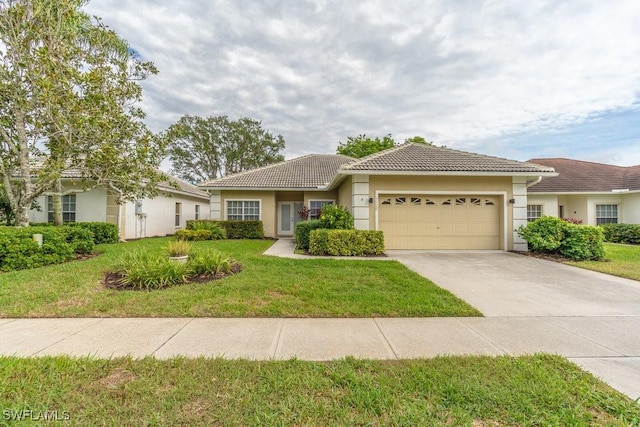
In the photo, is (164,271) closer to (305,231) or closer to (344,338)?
(344,338)

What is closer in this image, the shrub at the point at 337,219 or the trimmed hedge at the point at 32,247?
the trimmed hedge at the point at 32,247

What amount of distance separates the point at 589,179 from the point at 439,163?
12060mm

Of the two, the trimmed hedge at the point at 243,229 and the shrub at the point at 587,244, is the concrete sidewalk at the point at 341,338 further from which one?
the trimmed hedge at the point at 243,229

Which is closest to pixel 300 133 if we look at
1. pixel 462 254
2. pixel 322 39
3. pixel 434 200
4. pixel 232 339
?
pixel 322 39

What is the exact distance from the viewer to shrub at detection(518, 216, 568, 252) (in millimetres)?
9430

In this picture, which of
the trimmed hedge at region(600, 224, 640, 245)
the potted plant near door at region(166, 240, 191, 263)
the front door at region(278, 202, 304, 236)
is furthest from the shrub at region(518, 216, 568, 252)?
the potted plant near door at region(166, 240, 191, 263)

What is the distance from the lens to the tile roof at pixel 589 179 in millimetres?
14923

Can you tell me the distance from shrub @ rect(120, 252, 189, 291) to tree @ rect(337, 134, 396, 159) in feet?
88.5

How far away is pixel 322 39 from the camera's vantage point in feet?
35.6

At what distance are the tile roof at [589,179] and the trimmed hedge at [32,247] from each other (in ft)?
68.6

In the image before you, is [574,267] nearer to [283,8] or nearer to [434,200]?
[434,200]

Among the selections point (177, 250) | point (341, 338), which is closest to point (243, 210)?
point (177, 250)

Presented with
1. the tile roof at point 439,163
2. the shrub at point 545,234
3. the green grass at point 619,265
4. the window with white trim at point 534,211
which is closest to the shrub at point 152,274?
the tile roof at point 439,163

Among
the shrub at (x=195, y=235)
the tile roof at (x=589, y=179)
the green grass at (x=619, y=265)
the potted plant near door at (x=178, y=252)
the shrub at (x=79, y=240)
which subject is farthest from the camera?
the tile roof at (x=589, y=179)
